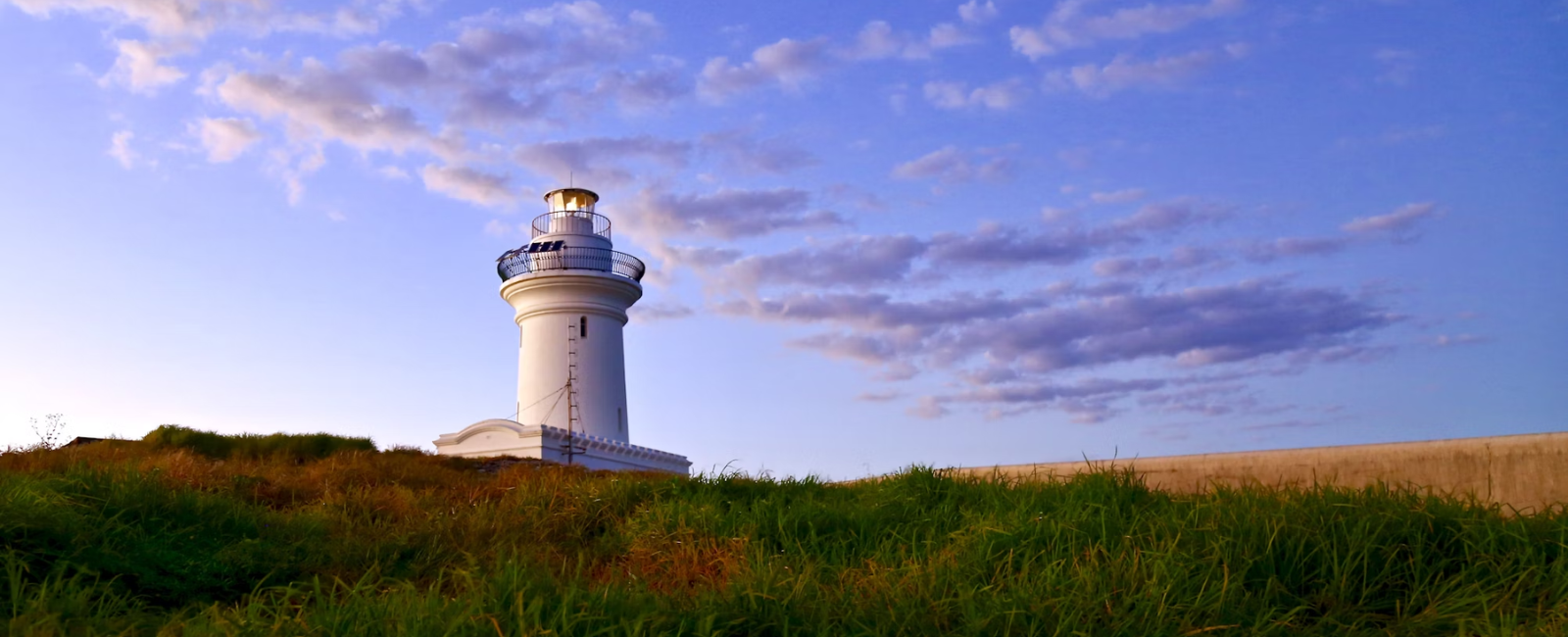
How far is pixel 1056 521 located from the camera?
5.99 m

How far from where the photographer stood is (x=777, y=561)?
19.4ft

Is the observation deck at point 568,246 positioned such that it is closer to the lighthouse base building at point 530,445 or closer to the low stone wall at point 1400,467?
the lighthouse base building at point 530,445

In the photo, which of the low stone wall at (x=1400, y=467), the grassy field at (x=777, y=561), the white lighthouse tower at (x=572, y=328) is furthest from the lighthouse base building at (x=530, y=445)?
the low stone wall at (x=1400, y=467)

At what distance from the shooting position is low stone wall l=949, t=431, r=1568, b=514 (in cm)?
657

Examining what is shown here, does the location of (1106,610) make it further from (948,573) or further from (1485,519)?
(1485,519)

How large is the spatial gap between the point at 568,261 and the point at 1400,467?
21.1 metres

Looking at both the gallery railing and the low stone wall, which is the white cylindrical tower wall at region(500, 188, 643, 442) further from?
the low stone wall

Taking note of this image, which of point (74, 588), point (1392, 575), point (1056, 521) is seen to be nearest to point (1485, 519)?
point (1392, 575)

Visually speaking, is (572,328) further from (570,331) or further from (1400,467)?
(1400,467)

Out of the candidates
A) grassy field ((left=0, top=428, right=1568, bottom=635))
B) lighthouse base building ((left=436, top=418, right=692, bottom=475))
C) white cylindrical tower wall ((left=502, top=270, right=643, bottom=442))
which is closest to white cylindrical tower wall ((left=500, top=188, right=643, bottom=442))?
white cylindrical tower wall ((left=502, top=270, right=643, bottom=442))

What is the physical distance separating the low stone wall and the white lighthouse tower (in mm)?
18432

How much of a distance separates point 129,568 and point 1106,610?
185 inches

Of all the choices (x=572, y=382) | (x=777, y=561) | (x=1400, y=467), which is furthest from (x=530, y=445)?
(x=1400, y=467)

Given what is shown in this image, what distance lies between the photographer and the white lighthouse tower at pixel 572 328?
26.2m
